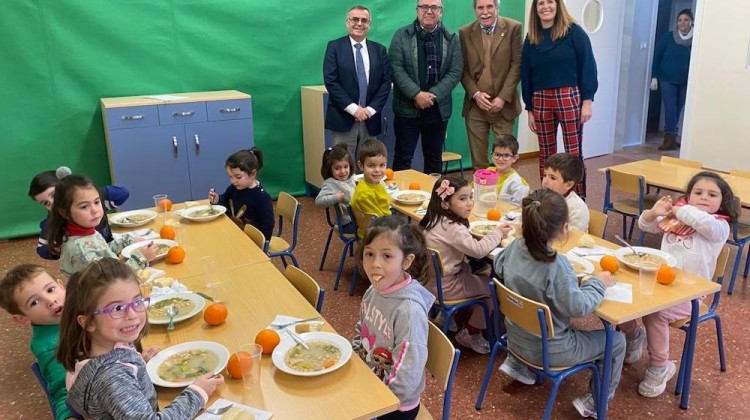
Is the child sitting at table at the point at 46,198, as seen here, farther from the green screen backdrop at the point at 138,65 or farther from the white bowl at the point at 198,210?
the green screen backdrop at the point at 138,65

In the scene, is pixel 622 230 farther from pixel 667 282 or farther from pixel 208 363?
pixel 208 363

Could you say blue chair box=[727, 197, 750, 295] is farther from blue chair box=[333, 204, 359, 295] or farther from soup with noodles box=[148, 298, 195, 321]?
soup with noodles box=[148, 298, 195, 321]

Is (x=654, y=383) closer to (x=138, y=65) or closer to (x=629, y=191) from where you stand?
(x=629, y=191)

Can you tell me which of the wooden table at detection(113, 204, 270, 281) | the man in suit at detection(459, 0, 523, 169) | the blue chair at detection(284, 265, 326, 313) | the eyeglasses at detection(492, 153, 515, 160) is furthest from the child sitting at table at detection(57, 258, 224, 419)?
the man in suit at detection(459, 0, 523, 169)

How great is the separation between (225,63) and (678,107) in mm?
6148

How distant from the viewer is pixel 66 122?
532 centimetres

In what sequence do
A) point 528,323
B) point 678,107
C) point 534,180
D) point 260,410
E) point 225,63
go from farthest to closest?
point 678,107 < point 534,180 < point 225,63 < point 528,323 < point 260,410

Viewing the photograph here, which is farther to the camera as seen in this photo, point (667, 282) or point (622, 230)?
point (622, 230)

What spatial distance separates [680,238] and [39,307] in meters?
2.85

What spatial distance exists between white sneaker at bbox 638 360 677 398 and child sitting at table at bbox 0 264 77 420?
8.28 ft

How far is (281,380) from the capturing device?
1.81 metres

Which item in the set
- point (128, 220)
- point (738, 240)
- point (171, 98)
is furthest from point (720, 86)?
point (128, 220)

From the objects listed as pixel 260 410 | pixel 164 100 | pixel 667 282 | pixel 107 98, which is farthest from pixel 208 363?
pixel 107 98

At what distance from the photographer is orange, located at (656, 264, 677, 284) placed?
2496 mm
